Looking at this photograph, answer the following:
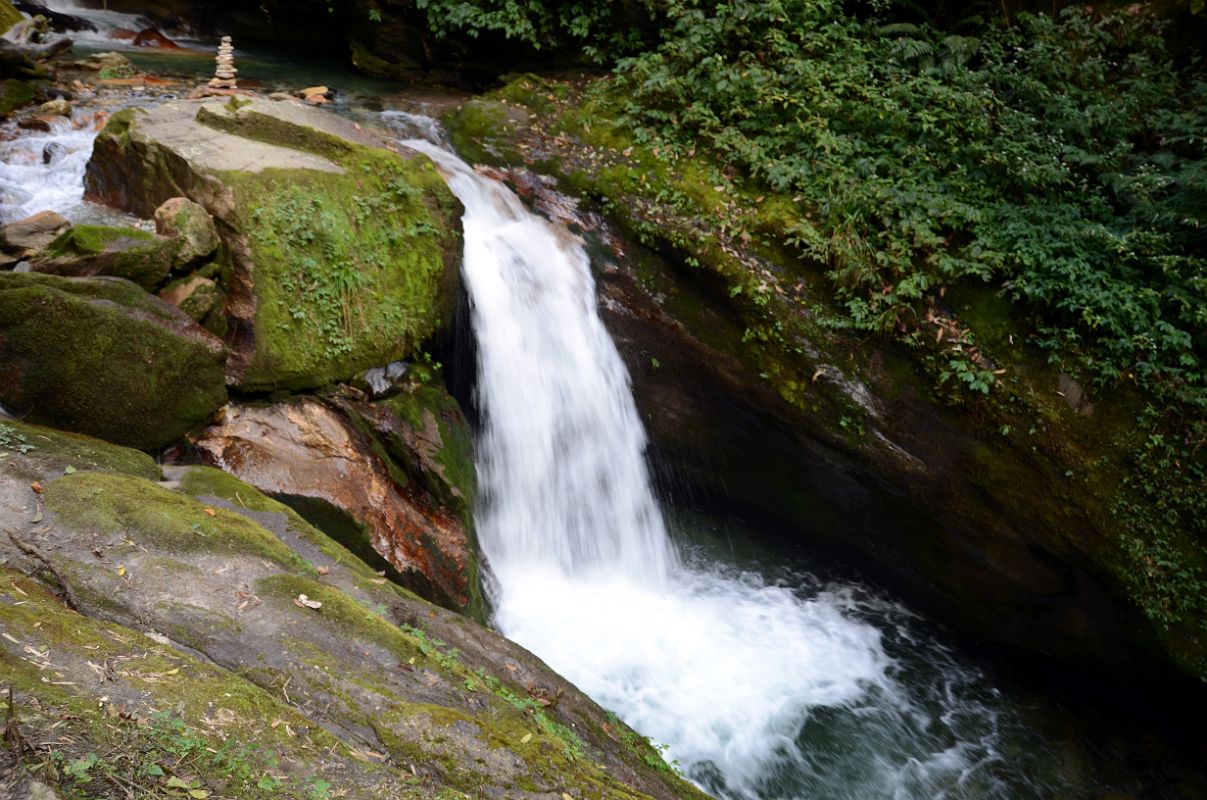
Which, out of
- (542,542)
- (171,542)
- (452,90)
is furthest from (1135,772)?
(452,90)

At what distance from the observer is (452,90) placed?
11.8 metres

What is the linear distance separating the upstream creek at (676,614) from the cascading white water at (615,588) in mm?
21

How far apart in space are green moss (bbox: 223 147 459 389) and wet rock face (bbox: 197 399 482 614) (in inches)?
14.8

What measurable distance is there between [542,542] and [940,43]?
8259mm

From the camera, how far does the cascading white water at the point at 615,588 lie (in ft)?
20.9

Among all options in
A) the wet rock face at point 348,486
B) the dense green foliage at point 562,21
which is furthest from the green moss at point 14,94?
the dense green foliage at point 562,21

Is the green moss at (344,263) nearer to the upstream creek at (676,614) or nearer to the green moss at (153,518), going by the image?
the upstream creek at (676,614)

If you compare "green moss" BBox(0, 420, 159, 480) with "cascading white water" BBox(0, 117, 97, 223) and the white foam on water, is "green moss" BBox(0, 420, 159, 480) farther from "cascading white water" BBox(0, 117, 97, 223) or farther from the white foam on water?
the white foam on water

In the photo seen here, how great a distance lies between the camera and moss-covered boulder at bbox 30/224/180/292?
4867mm

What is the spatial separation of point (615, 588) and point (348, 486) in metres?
3.14

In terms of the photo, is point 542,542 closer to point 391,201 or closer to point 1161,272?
point 391,201

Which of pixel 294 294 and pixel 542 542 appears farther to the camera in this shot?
pixel 542 542

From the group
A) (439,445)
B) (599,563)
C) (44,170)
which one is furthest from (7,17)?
(599,563)

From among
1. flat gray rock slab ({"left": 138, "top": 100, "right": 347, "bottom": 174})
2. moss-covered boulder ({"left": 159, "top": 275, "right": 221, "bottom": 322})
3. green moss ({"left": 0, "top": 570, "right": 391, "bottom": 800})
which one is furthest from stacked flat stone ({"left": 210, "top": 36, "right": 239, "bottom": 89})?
green moss ({"left": 0, "top": 570, "right": 391, "bottom": 800})
